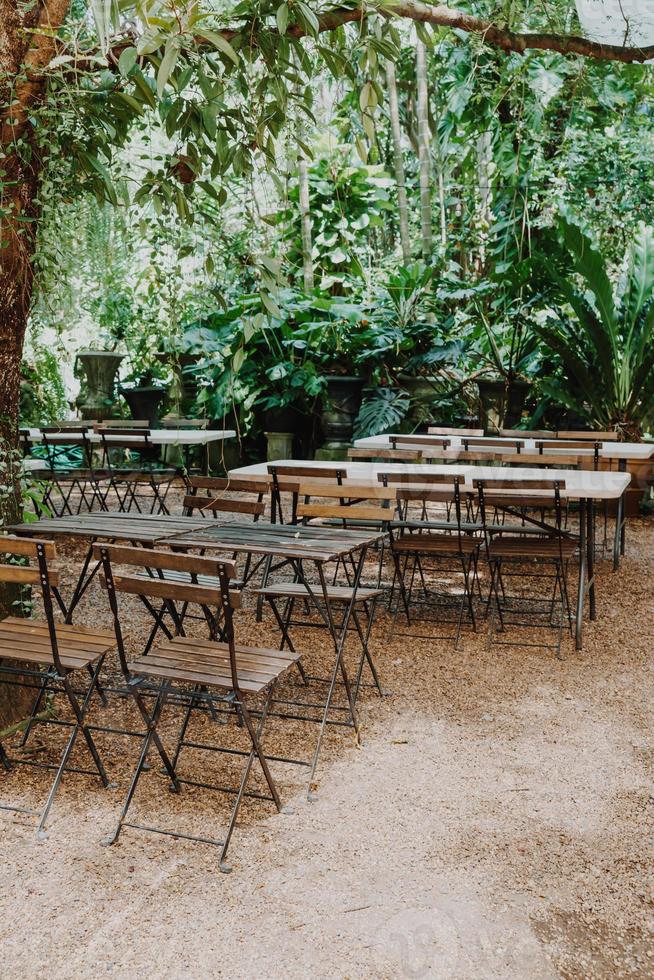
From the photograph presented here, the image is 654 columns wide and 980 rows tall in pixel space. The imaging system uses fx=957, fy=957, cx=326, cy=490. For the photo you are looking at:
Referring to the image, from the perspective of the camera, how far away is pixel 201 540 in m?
3.98

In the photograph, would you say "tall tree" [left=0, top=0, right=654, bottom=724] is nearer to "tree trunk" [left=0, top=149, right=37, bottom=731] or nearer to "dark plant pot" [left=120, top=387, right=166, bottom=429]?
"tree trunk" [left=0, top=149, right=37, bottom=731]

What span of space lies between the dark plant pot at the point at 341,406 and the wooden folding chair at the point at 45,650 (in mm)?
7006

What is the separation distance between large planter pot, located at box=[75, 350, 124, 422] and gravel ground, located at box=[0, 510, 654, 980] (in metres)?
7.53

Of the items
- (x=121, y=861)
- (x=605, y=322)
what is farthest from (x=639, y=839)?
(x=605, y=322)

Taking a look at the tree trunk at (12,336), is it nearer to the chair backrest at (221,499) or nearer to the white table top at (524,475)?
the chair backrest at (221,499)

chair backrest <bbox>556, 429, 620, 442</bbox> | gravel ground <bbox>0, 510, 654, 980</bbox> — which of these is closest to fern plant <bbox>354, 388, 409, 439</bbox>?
chair backrest <bbox>556, 429, 620, 442</bbox>

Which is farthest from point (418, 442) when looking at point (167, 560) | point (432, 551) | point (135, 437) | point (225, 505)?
point (167, 560)

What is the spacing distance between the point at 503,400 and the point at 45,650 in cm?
758

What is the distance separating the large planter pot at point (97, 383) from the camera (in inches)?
437

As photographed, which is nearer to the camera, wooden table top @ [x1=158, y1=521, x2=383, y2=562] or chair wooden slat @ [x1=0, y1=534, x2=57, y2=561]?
chair wooden slat @ [x1=0, y1=534, x2=57, y2=561]

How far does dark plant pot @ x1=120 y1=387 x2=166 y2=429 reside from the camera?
36.5ft

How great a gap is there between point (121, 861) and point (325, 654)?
211 centimetres

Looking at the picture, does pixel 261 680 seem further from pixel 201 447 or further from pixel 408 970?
pixel 201 447

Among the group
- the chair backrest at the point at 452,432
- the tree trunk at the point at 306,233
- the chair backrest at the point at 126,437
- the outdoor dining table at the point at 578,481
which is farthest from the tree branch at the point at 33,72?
the tree trunk at the point at 306,233
